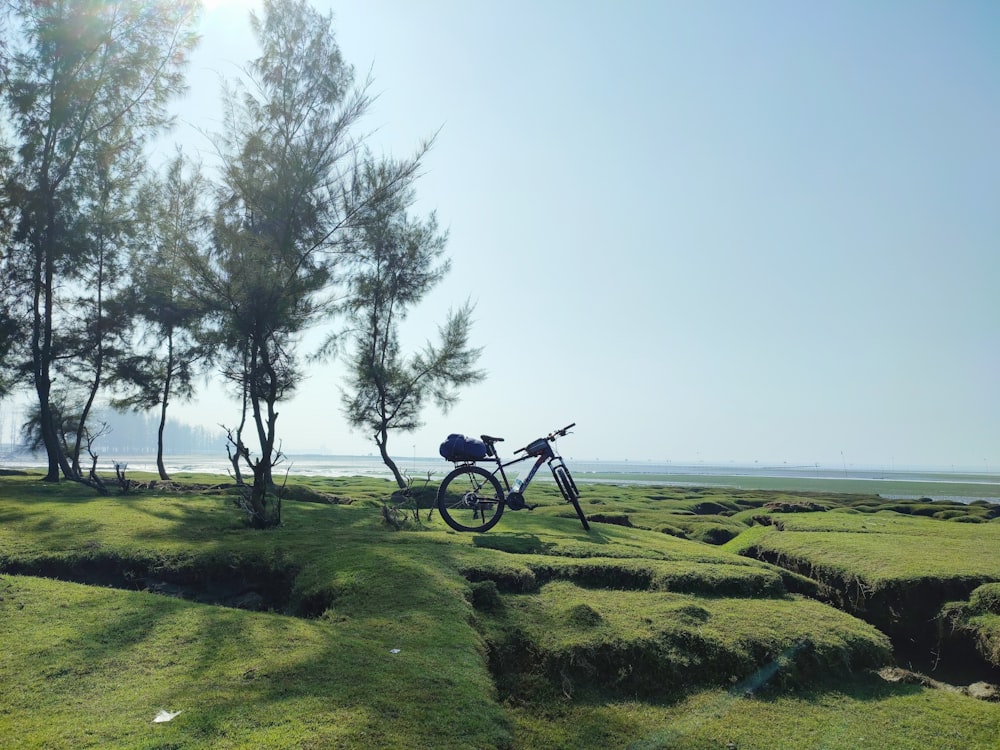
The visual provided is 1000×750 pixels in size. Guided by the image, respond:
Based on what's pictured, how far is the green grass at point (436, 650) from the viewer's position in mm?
4301

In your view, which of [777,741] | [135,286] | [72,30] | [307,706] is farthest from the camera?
[135,286]

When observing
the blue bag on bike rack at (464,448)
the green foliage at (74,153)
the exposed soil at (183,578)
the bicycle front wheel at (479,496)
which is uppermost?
the green foliage at (74,153)

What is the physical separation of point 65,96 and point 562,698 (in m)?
25.7

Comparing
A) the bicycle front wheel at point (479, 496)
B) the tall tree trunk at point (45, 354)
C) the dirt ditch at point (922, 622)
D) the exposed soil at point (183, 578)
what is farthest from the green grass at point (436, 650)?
the tall tree trunk at point (45, 354)

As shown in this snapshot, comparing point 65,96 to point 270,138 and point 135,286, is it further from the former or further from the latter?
point 270,138

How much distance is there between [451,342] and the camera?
2744cm

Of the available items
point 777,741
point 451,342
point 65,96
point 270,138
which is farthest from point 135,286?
point 777,741

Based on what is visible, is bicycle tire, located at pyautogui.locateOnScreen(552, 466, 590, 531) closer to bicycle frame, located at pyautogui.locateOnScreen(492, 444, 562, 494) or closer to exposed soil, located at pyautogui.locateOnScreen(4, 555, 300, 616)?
bicycle frame, located at pyautogui.locateOnScreen(492, 444, 562, 494)

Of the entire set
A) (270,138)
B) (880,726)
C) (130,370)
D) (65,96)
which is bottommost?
(880,726)

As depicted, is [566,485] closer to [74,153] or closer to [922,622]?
[922,622]

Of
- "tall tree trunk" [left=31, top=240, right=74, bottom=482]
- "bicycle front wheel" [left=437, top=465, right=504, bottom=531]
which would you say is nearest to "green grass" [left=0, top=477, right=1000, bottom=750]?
"bicycle front wheel" [left=437, top=465, right=504, bottom=531]

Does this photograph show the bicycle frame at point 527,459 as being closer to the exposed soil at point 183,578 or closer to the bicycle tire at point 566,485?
the bicycle tire at point 566,485

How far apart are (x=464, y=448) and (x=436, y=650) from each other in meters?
5.22

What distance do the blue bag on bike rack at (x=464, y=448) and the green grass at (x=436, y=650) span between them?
1518 millimetres
